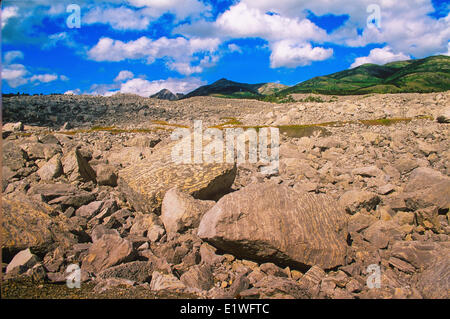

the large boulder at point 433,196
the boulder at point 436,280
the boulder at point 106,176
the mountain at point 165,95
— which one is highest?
the mountain at point 165,95

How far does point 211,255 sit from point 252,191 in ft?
5.07

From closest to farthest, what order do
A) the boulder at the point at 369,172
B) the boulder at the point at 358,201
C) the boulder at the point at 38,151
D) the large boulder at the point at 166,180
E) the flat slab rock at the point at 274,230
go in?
the flat slab rock at the point at 274,230 → the large boulder at the point at 166,180 → the boulder at the point at 358,201 → the boulder at the point at 38,151 → the boulder at the point at 369,172

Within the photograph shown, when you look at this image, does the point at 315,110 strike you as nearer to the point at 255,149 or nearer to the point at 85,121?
the point at 255,149

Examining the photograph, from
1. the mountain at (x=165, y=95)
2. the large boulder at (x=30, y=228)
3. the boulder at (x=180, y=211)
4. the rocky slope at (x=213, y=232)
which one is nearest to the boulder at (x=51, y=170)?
the rocky slope at (x=213, y=232)

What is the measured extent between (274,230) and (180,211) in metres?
2.26

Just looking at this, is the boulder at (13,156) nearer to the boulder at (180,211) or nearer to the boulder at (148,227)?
the boulder at (148,227)

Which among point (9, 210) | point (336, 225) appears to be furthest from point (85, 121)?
point (336, 225)

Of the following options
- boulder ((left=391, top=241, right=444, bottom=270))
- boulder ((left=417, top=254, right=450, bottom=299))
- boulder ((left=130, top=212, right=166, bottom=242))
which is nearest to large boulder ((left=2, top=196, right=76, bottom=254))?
boulder ((left=130, top=212, right=166, bottom=242))

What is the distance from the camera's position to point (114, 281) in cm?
423

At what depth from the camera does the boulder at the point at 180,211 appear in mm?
6199

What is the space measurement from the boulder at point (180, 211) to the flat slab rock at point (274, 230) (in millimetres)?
705

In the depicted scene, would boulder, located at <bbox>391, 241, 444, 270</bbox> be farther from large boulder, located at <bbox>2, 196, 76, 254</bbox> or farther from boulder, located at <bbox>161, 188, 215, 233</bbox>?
large boulder, located at <bbox>2, 196, 76, 254</bbox>

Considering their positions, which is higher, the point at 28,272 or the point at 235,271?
the point at 28,272

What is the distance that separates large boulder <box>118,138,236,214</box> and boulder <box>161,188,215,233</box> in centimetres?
40
